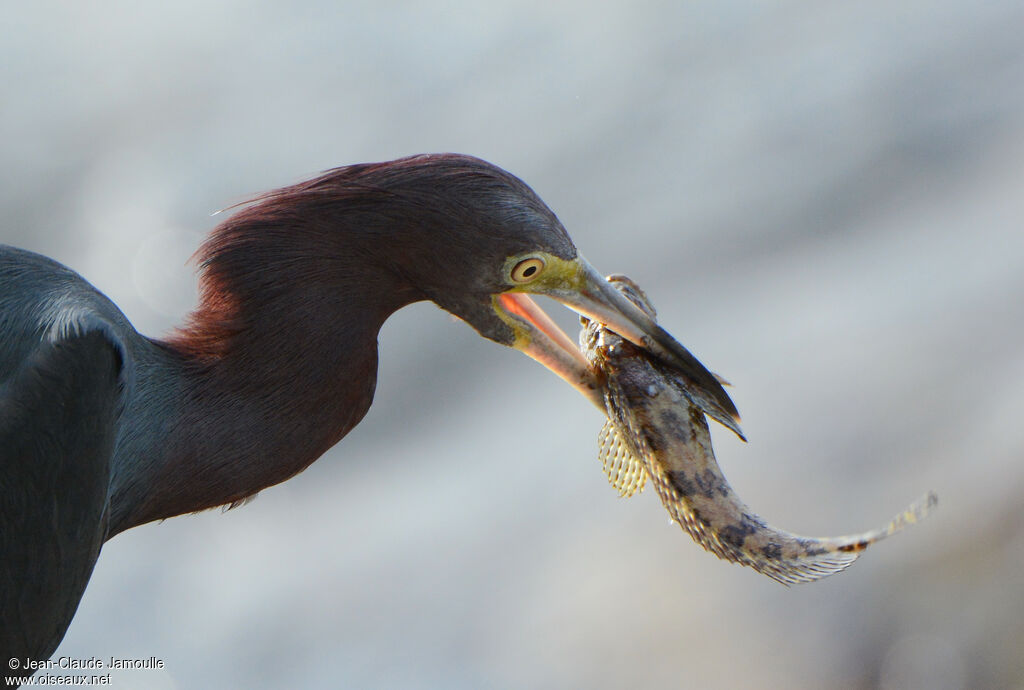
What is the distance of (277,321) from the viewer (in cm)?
274

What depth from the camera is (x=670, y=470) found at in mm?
2660

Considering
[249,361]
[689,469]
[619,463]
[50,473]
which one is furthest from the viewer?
[619,463]

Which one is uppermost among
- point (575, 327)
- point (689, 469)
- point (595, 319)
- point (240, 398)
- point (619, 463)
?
point (575, 327)

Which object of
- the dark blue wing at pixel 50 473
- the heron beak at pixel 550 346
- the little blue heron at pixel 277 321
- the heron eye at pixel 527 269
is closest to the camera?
the dark blue wing at pixel 50 473

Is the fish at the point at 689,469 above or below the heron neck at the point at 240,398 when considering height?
below

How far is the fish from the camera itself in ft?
8.39

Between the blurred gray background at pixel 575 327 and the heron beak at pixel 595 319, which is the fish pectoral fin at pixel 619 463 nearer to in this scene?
the heron beak at pixel 595 319

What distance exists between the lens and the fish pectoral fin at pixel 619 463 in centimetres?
286

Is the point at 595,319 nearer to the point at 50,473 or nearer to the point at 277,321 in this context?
the point at 277,321

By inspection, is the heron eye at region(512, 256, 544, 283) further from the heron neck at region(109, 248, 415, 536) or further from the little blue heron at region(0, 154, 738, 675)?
the heron neck at region(109, 248, 415, 536)

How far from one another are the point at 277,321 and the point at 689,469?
3.32ft

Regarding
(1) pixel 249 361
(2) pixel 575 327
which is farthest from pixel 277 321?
(2) pixel 575 327

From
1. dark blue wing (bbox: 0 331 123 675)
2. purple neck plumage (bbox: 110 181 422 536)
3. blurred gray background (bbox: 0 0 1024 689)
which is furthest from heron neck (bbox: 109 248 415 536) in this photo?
blurred gray background (bbox: 0 0 1024 689)

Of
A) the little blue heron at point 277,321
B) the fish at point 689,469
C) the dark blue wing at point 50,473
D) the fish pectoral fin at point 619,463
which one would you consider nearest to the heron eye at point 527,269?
the little blue heron at point 277,321
